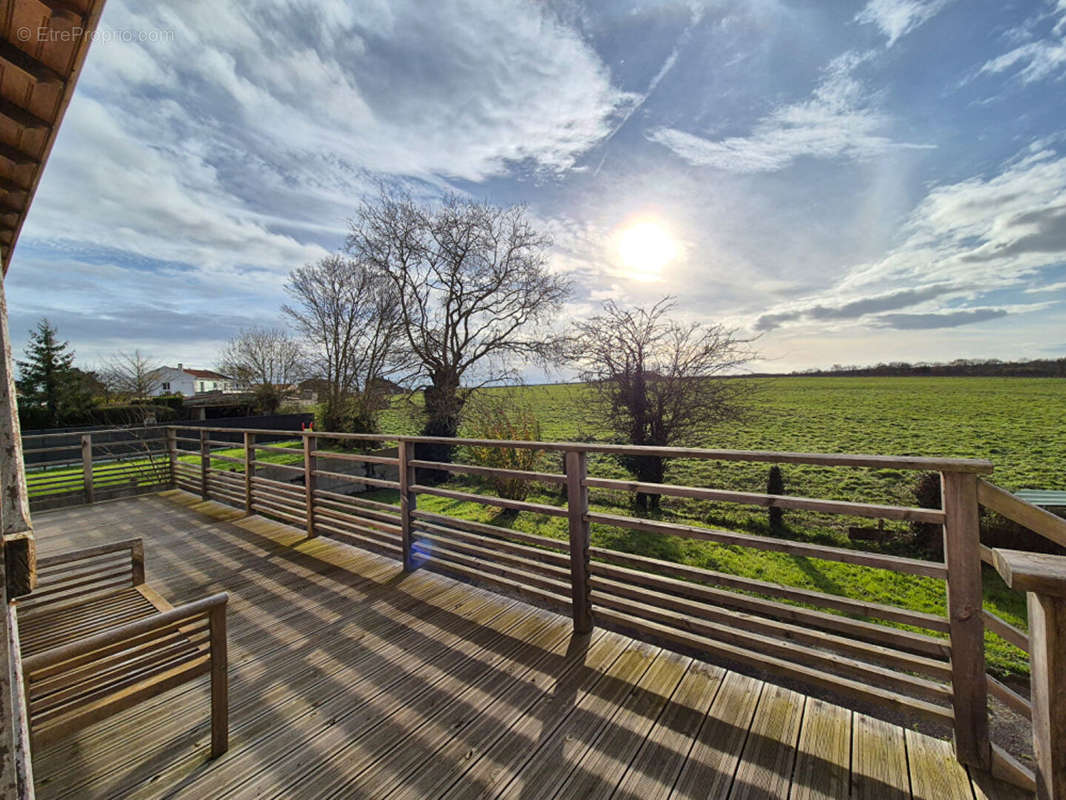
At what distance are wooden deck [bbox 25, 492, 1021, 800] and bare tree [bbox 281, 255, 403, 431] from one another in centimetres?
1203

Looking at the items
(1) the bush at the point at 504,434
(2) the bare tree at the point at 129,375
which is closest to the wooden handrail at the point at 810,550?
(1) the bush at the point at 504,434

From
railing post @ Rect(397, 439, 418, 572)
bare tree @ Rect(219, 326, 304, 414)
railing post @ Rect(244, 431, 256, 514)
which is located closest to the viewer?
railing post @ Rect(397, 439, 418, 572)

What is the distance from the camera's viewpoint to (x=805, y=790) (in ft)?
4.64

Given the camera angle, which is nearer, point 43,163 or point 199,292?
point 43,163

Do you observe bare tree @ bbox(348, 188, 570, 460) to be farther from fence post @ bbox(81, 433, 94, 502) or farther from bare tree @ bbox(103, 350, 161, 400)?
→ bare tree @ bbox(103, 350, 161, 400)

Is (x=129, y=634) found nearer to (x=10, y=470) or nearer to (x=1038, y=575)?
(x=10, y=470)

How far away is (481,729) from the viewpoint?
172 cm

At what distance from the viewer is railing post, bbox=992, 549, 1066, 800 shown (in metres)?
0.70

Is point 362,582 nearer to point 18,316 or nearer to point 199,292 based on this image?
point 199,292

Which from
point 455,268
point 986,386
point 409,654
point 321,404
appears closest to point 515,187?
point 455,268

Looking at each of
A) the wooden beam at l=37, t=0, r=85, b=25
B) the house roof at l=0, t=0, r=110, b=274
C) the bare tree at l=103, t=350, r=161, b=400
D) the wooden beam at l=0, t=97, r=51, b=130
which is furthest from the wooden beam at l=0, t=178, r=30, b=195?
the bare tree at l=103, t=350, r=161, b=400

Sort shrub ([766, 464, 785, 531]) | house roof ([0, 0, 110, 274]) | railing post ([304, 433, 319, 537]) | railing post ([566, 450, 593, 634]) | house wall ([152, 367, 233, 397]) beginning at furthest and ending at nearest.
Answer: house wall ([152, 367, 233, 397])
shrub ([766, 464, 785, 531])
railing post ([304, 433, 319, 537])
railing post ([566, 450, 593, 634])
house roof ([0, 0, 110, 274])

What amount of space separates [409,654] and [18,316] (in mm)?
28577

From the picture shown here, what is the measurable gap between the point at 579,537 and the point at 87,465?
7710 millimetres
